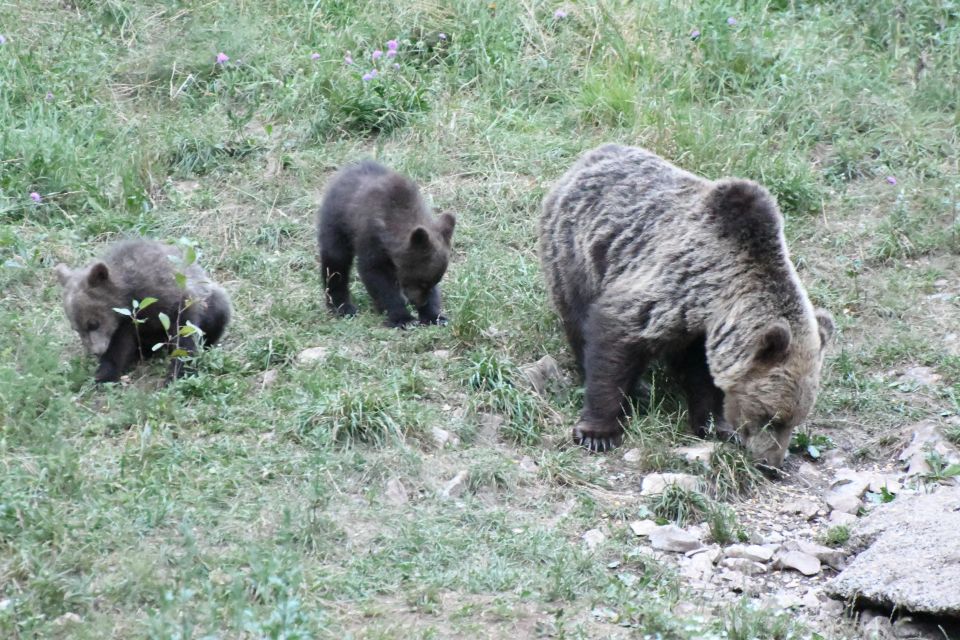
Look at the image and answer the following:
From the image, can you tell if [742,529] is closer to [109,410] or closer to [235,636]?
[235,636]

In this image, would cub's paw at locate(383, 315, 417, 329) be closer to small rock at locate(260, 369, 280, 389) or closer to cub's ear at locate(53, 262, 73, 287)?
small rock at locate(260, 369, 280, 389)

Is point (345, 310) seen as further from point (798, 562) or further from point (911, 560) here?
point (911, 560)

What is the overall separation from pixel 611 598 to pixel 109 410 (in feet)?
9.59

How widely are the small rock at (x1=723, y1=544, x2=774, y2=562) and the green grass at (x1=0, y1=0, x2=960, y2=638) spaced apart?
17 cm

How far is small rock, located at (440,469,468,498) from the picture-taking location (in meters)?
6.01

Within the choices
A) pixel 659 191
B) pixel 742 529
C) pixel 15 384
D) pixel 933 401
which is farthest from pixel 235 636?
pixel 933 401

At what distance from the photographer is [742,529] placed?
6012 millimetres

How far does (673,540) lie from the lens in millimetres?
5832

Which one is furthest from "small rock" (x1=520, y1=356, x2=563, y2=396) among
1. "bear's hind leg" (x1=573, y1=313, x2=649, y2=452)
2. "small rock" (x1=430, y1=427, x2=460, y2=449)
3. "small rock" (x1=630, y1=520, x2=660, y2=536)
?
"small rock" (x1=630, y1=520, x2=660, y2=536)

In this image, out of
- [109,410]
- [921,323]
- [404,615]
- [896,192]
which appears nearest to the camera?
[404,615]

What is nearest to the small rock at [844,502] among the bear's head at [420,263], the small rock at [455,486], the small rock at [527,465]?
the small rock at [527,465]

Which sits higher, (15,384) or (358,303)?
(15,384)

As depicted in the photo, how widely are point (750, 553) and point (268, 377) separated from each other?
287 cm

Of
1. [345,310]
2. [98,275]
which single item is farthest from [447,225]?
[98,275]
